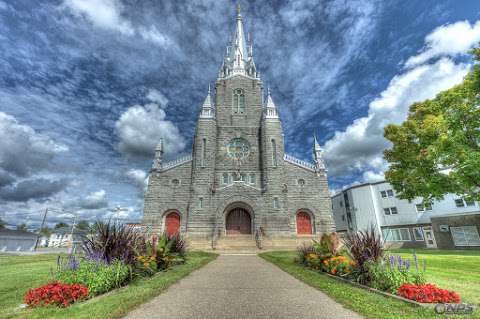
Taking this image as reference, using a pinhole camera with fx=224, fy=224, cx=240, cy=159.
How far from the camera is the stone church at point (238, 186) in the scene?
2616cm

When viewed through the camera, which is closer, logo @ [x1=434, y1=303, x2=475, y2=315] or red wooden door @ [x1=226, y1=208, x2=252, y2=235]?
logo @ [x1=434, y1=303, x2=475, y2=315]

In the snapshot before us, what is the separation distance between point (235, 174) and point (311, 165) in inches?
410

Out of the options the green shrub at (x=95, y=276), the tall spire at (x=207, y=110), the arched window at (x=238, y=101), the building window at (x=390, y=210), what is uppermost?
the arched window at (x=238, y=101)

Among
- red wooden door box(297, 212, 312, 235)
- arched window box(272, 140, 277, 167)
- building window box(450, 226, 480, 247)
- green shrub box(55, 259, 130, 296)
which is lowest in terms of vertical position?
green shrub box(55, 259, 130, 296)


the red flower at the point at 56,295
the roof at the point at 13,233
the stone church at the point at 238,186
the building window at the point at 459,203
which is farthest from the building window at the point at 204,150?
the building window at the point at 459,203

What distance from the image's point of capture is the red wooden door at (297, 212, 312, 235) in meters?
28.0

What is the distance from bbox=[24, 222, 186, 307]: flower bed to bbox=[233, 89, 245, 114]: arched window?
26.8m

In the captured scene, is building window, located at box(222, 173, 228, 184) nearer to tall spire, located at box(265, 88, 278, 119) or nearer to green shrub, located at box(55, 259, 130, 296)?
tall spire, located at box(265, 88, 278, 119)

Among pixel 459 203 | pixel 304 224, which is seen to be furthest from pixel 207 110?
pixel 459 203

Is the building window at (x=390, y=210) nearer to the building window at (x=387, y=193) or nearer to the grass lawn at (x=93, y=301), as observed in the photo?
the building window at (x=387, y=193)

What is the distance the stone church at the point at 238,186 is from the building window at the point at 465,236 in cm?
1347

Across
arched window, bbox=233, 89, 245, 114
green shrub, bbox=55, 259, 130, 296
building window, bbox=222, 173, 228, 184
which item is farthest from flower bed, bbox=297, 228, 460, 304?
arched window, bbox=233, 89, 245, 114

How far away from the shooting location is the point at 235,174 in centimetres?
2934

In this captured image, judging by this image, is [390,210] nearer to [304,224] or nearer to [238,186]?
[304,224]
